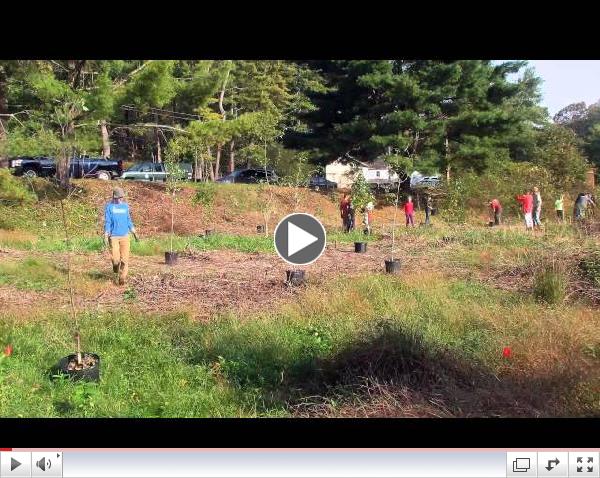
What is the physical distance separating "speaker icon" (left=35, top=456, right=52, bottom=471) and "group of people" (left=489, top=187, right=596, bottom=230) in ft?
33.0

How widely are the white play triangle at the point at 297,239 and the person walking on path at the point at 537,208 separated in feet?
27.6

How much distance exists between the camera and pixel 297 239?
3707 millimetres

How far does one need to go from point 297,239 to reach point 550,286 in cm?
361

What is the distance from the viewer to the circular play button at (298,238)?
3686mm

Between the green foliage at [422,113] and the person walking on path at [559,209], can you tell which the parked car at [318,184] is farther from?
the person walking on path at [559,209]

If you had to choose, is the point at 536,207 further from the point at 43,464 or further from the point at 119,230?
the point at 43,464

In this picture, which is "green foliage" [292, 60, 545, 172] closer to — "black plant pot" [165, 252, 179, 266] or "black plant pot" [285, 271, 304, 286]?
"black plant pot" [165, 252, 179, 266]

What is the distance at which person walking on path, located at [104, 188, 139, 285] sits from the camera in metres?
6.57

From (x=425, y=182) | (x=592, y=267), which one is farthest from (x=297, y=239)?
(x=425, y=182)

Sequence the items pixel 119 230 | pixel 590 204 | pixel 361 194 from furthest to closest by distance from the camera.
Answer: pixel 361 194
pixel 590 204
pixel 119 230

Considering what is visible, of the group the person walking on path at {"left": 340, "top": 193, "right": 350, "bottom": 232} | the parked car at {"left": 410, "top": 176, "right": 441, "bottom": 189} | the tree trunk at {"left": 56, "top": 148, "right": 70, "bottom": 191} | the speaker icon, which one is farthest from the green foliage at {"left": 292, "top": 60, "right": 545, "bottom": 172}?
the speaker icon

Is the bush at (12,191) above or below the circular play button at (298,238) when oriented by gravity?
above
